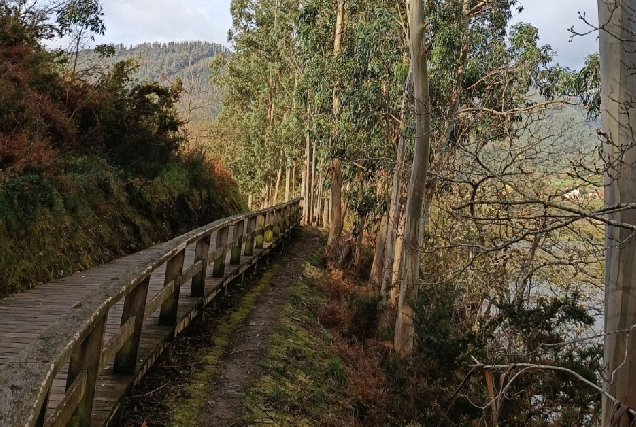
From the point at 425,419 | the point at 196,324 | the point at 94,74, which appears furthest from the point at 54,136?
the point at 425,419

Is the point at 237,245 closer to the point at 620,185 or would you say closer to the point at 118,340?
the point at 118,340

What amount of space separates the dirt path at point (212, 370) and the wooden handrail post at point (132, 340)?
0.42 meters

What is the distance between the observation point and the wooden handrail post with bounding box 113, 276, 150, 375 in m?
4.07

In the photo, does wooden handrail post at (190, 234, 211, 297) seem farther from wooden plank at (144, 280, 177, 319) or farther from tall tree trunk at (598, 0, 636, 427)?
tall tree trunk at (598, 0, 636, 427)

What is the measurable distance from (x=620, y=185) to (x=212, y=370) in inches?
162

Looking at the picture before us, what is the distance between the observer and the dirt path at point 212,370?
460 centimetres

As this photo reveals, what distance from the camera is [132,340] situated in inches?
162

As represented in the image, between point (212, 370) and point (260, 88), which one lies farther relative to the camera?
point (260, 88)

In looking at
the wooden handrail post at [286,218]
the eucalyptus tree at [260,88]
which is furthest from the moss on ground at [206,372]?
the eucalyptus tree at [260,88]

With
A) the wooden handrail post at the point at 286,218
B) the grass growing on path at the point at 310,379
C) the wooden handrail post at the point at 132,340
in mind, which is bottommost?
the grass growing on path at the point at 310,379

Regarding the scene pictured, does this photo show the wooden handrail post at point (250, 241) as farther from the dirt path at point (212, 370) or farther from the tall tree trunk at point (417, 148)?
the tall tree trunk at point (417, 148)

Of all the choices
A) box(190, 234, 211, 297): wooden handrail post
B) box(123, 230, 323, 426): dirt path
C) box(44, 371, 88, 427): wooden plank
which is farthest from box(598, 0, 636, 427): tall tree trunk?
box(190, 234, 211, 297): wooden handrail post

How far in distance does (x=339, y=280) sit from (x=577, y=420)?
937 centimetres

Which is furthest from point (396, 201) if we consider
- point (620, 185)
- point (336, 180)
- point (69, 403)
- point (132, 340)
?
point (69, 403)
